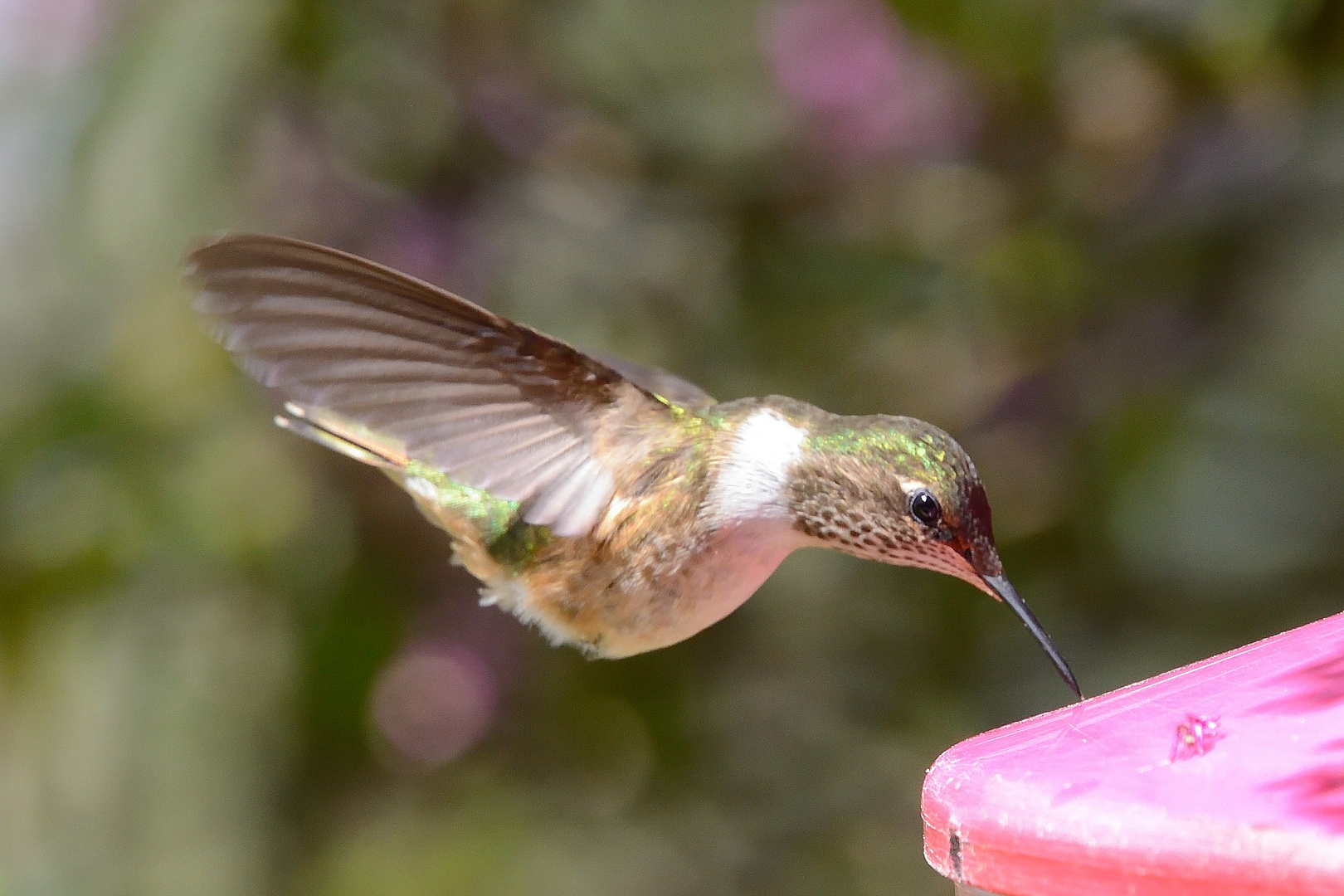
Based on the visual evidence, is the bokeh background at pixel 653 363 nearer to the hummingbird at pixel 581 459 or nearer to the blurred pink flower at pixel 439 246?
A: the blurred pink flower at pixel 439 246

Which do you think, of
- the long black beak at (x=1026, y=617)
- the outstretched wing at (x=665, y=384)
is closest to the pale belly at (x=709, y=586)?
the long black beak at (x=1026, y=617)

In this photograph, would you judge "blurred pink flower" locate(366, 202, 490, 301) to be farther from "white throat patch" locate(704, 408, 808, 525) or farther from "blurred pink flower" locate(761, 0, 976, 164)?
"white throat patch" locate(704, 408, 808, 525)

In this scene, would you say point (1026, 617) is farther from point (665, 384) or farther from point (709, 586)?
point (665, 384)

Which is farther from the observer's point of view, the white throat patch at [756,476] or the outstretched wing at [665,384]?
the outstretched wing at [665,384]

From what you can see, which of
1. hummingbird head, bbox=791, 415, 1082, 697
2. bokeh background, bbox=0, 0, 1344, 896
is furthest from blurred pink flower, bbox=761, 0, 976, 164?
hummingbird head, bbox=791, 415, 1082, 697

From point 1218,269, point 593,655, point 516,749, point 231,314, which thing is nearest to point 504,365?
point 231,314

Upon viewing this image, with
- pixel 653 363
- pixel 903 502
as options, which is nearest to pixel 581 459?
pixel 903 502
